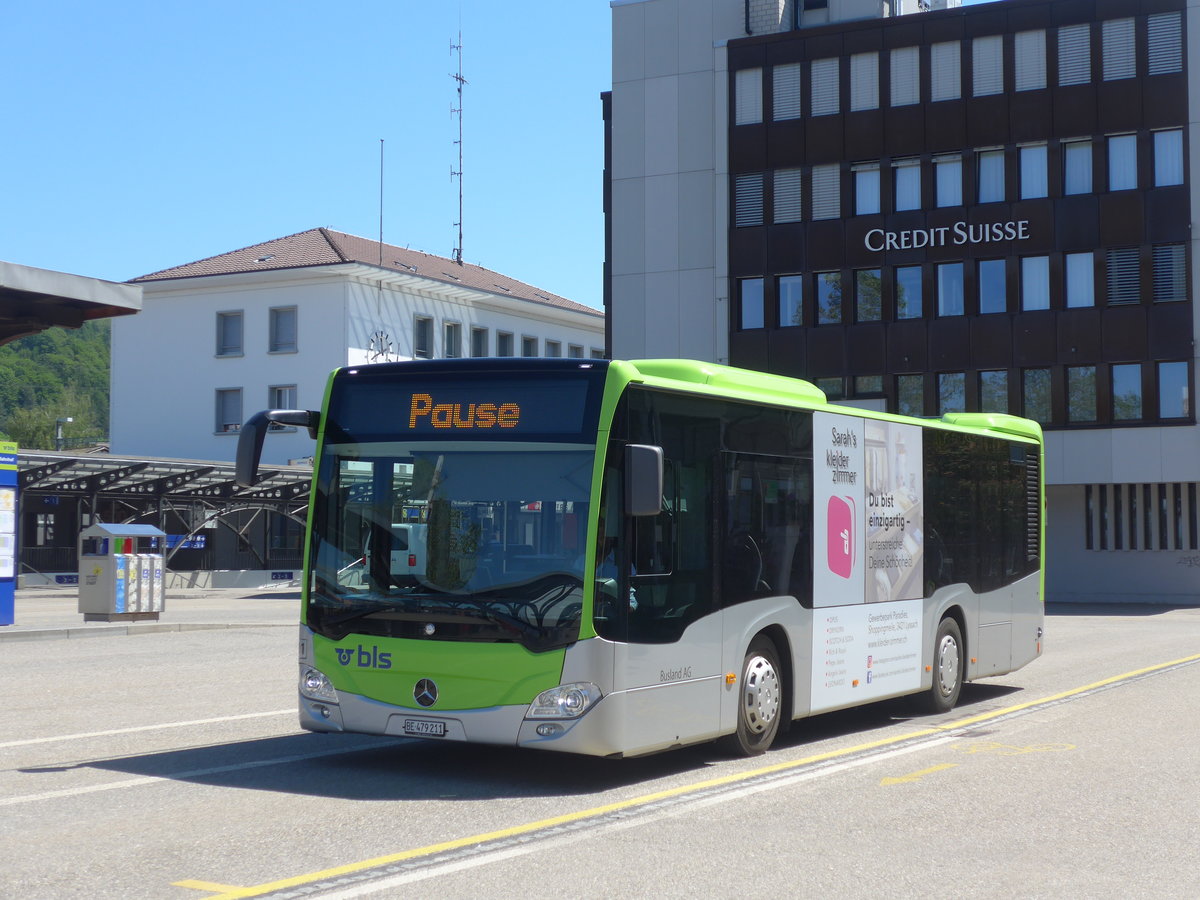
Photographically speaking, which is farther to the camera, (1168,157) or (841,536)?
(1168,157)

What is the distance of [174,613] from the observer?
104ft

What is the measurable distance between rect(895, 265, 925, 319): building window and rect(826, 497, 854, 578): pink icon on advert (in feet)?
111

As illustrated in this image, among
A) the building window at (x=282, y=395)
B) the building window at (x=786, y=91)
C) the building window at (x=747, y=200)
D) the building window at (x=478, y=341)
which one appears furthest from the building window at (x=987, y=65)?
the building window at (x=282, y=395)

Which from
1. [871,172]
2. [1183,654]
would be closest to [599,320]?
[871,172]

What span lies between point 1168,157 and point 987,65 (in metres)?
5.79

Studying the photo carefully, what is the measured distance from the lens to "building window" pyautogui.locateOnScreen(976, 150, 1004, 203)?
43.5 metres

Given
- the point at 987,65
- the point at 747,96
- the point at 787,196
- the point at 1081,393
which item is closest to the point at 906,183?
the point at 787,196

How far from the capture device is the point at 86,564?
85.2ft

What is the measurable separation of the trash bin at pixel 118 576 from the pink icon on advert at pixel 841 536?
17.4 meters

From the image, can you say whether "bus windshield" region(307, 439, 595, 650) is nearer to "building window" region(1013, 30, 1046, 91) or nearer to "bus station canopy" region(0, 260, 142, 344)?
"bus station canopy" region(0, 260, 142, 344)

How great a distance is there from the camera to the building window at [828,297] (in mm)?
45125

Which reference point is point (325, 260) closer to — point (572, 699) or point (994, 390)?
point (994, 390)

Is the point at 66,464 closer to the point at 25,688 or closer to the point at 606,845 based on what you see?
the point at 25,688

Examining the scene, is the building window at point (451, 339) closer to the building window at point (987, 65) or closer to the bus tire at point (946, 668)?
the building window at point (987, 65)
